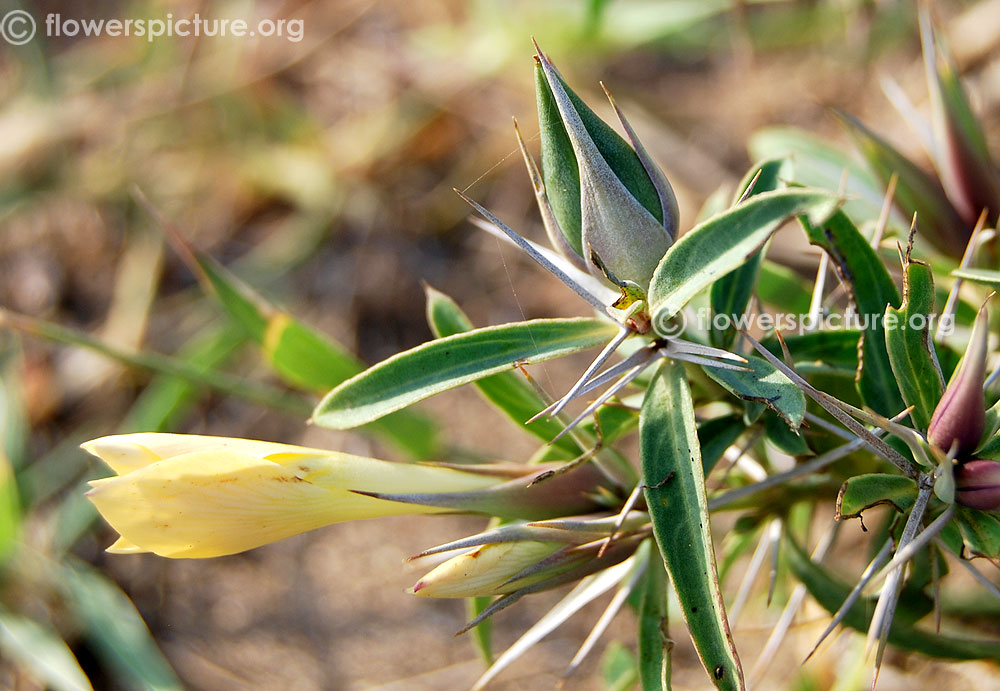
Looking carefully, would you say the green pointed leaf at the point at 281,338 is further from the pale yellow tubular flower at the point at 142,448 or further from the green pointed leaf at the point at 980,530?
the green pointed leaf at the point at 980,530

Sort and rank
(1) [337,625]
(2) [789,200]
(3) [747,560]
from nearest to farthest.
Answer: (2) [789,200], (3) [747,560], (1) [337,625]

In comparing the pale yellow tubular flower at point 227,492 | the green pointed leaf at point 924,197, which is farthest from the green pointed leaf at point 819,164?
the pale yellow tubular flower at point 227,492

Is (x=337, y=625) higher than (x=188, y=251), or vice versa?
(x=188, y=251)

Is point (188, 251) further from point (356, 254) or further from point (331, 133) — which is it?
point (331, 133)

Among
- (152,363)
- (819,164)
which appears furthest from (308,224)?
(819,164)

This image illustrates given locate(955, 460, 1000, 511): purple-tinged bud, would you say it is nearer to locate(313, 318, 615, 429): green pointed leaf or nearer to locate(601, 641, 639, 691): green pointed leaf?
locate(313, 318, 615, 429): green pointed leaf

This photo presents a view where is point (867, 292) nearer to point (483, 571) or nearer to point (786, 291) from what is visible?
point (786, 291)

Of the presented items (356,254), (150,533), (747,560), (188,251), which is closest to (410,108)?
(356,254)
